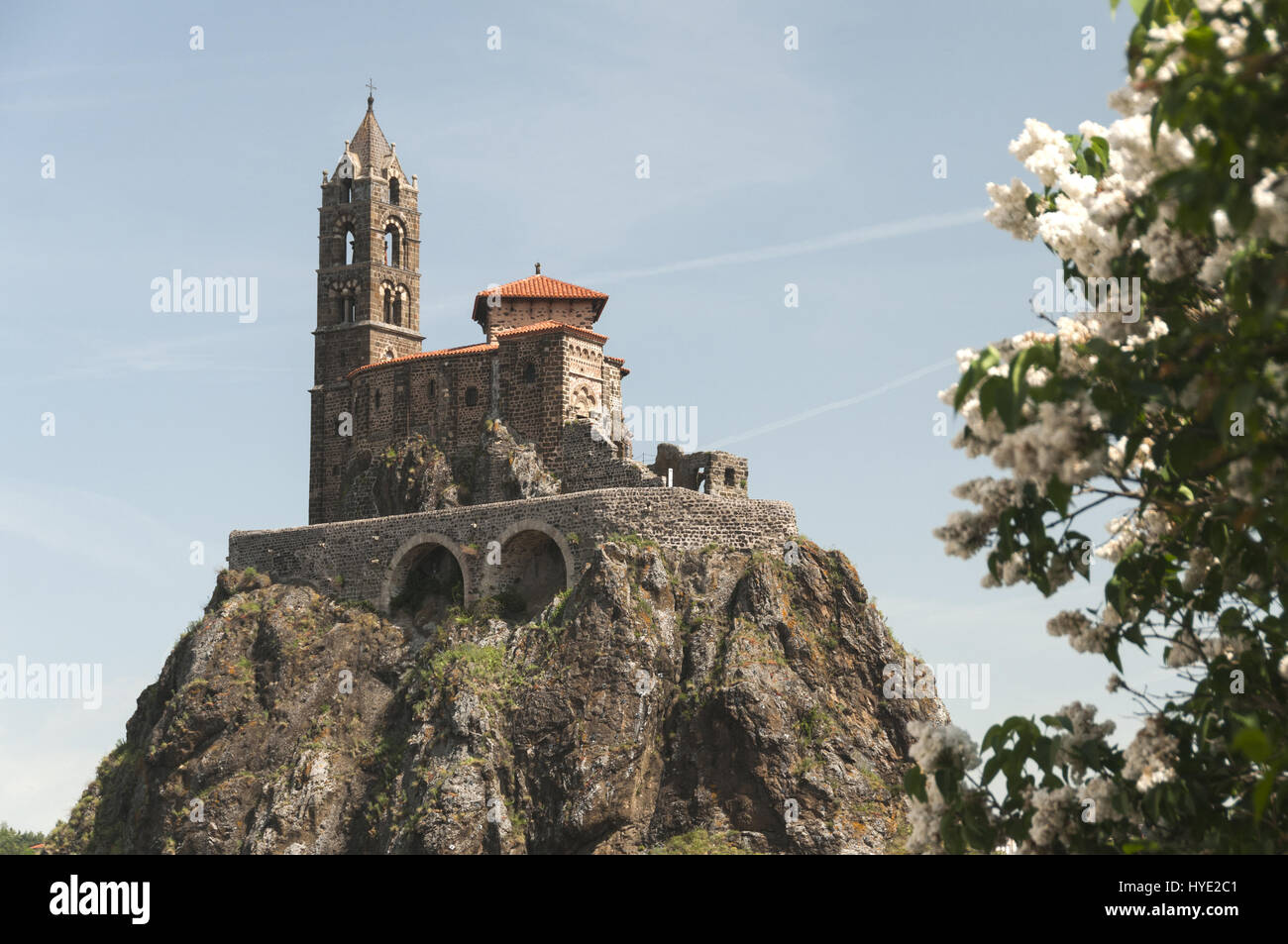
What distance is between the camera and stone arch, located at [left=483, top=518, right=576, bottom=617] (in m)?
53.9

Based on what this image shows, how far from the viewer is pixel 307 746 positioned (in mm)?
53906

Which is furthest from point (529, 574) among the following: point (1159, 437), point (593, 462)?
point (1159, 437)

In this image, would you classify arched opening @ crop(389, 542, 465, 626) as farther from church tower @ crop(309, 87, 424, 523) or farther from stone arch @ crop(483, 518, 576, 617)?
church tower @ crop(309, 87, 424, 523)

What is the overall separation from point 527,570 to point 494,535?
72.6 inches

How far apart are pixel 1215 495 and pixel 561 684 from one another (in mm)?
39974

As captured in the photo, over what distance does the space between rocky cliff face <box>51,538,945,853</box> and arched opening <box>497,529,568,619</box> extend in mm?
1102

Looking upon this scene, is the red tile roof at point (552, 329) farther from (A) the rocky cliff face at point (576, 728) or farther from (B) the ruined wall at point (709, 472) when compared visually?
(A) the rocky cliff face at point (576, 728)

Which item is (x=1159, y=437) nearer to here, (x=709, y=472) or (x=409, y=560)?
(x=709, y=472)

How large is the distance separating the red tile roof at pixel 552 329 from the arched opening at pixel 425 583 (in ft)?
30.5

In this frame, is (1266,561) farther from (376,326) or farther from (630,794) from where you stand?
(376,326)

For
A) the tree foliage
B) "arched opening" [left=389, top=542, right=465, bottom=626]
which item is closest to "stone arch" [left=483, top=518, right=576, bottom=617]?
"arched opening" [left=389, top=542, right=465, bottom=626]

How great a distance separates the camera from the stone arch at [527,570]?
53.9 metres

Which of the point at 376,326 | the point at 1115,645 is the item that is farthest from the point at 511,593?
the point at 1115,645

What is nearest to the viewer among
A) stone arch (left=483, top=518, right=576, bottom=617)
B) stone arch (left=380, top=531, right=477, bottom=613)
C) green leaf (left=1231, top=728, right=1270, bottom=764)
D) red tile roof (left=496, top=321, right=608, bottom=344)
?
green leaf (left=1231, top=728, right=1270, bottom=764)
